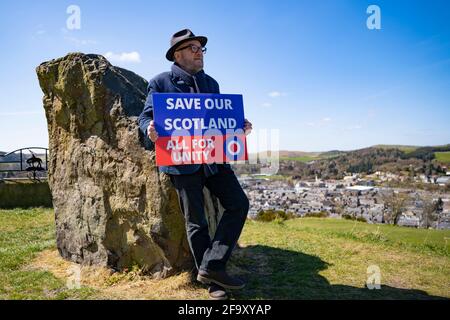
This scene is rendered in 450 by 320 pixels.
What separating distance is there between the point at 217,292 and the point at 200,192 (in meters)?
1.13

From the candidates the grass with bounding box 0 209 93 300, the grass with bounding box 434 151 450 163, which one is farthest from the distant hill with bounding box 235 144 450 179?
the grass with bounding box 0 209 93 300

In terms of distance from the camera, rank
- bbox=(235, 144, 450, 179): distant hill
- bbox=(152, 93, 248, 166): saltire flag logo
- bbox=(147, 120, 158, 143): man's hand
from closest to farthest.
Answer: bbox=(147, 120, 158, 143): man's hand
bbox=(152, 93, 248, 166): saltire flag logo
bbox=(235, 144, 450, 179): distant hill

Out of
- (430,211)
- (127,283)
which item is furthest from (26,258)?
(430,211)

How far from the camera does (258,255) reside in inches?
259

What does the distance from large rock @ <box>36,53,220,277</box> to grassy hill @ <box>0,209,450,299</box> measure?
0.97 ft

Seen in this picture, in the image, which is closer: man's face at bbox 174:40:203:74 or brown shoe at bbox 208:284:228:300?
brown shoe at bbox 208:284:228:300

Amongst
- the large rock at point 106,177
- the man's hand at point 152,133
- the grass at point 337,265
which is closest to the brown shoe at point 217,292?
the grass at point 337,265

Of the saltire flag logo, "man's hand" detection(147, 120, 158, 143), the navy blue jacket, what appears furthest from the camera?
the navy blue jacket

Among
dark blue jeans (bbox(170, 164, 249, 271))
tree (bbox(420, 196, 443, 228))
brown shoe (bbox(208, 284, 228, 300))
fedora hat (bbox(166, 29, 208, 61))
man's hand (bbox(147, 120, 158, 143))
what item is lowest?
tree (bbox(420, 196, 443, 228))

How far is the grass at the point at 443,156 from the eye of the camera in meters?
38.5

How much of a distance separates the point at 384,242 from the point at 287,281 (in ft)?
11.2

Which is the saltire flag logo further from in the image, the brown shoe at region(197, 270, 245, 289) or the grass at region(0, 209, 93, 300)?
the grass at region(0, 209, 93, 300)

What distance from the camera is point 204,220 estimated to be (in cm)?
427

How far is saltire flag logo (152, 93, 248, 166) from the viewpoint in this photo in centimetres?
420
